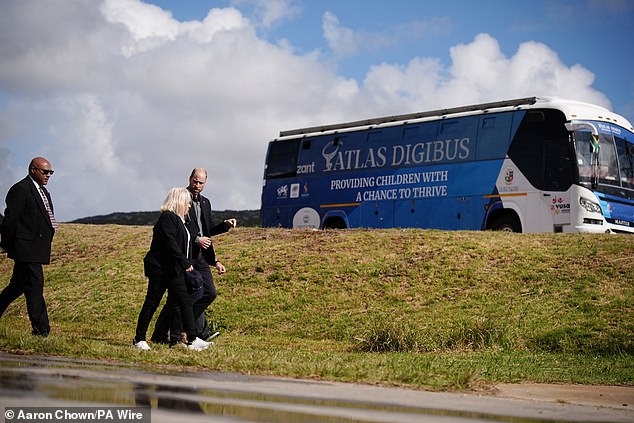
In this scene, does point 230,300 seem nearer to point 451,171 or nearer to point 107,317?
point 107,317

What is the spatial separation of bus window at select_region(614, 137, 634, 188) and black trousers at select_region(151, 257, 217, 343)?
1668cm

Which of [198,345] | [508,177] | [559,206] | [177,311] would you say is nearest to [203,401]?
[198,345]

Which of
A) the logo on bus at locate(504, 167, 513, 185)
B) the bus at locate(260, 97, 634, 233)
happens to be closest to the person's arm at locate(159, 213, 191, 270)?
the bus at locate(260, 97, 634, 233)

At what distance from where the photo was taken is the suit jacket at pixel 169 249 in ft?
35.6

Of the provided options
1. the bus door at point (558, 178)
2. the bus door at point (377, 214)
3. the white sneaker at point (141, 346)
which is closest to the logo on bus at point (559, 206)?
the bus door at point (558, 178)

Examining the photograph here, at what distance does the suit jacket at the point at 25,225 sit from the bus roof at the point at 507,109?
1731 centimetres

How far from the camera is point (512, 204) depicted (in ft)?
83.3

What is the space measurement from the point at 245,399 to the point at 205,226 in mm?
5195

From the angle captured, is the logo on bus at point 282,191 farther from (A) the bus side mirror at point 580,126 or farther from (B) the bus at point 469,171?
(A) the bus side mirror at point 580,126

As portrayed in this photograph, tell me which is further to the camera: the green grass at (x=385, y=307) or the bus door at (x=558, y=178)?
the bus door at (x=558, y=178)

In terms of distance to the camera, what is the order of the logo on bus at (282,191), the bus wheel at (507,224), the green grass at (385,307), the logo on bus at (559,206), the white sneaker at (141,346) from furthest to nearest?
the logo on bus at (282,191)
the bus wheel at (507,224)
the logo on bus at (559,206)
the white sneaker at (141,346)
the green grass at (385,307)

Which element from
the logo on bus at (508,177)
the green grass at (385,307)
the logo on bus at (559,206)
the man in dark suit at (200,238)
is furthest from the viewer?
the logo on bus at (508,177)

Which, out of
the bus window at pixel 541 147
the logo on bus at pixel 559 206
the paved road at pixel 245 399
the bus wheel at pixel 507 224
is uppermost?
the bus window at pixel 541 147

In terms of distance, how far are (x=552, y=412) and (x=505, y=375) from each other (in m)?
3.54
